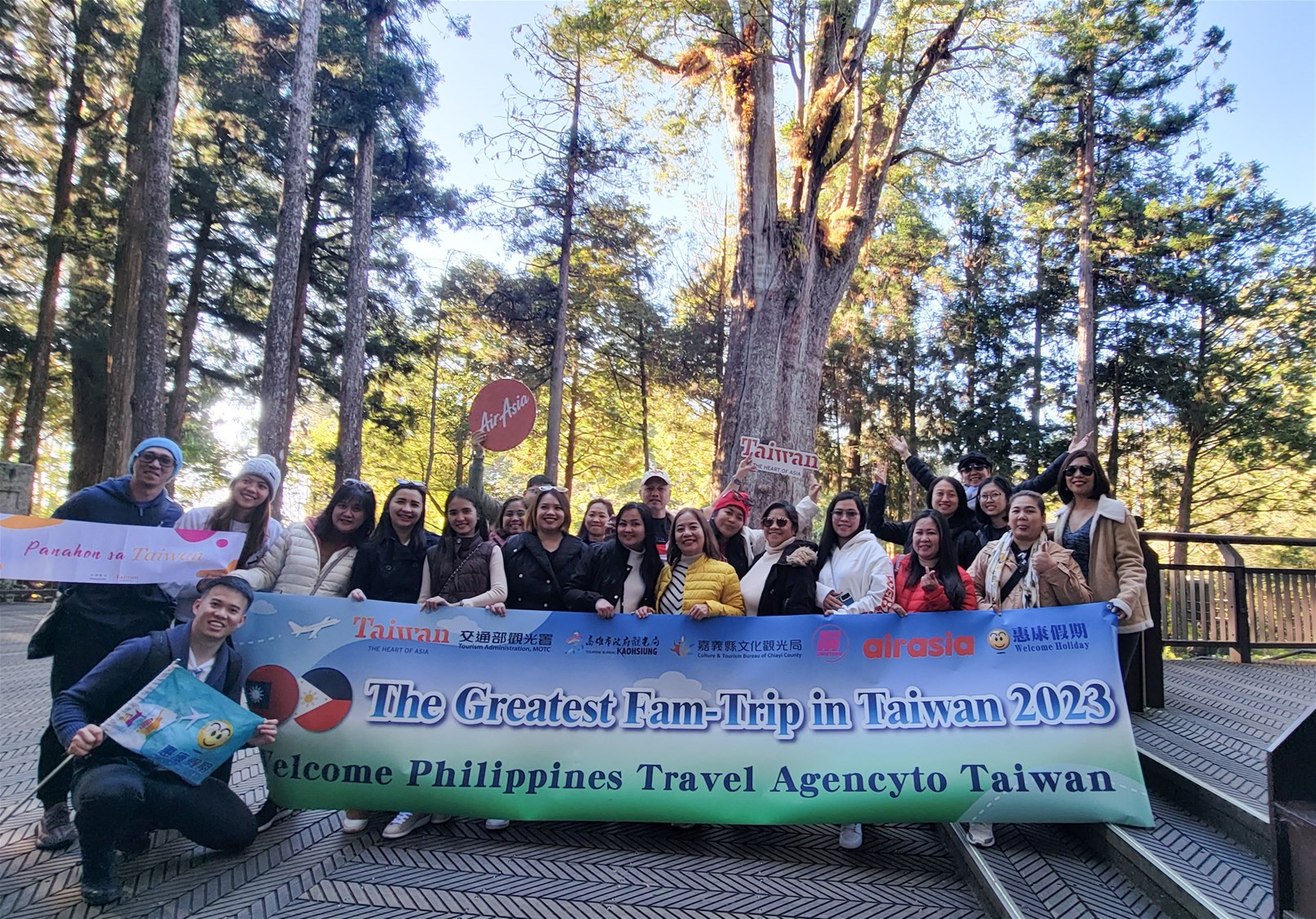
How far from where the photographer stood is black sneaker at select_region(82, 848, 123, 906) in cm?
298

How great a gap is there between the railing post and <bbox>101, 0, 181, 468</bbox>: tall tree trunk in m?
15.1

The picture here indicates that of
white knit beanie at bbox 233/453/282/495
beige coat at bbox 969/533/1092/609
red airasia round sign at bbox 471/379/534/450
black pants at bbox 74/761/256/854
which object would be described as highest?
red airasia round sign at bbox 471/379/534/450

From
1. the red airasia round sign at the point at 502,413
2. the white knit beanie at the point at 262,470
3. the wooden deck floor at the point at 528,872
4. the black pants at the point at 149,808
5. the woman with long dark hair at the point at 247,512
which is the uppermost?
the red airasia round sign at the point at 502,413

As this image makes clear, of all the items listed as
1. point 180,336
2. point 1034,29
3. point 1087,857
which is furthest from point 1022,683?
point 180,336

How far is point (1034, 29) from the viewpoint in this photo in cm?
1138

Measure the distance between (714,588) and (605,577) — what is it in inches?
29.0

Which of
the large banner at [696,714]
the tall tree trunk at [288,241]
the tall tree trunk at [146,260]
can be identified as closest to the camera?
the large banner at [696,714]

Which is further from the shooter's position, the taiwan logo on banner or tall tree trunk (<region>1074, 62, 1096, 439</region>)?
tall tree trunk (<region>1074, 62, 1096, 439</region>)

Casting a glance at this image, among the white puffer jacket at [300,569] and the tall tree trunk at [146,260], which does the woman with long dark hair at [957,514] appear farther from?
the tall tree trunk at [146,260]

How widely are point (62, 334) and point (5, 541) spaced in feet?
56.0

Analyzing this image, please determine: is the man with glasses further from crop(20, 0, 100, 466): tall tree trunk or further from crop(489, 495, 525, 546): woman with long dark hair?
crop(20, 0, 100, 466): tall tree trunk

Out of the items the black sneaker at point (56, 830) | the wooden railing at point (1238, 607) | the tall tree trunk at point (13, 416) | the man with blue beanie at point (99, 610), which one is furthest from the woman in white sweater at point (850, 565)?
the tall tree trunk at point (13, 416)

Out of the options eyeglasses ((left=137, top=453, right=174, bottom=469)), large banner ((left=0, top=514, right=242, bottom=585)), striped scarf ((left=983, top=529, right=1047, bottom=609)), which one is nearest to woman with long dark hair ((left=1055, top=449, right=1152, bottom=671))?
striped scarf ((left=983, top=529, right=1047, bottom=609))

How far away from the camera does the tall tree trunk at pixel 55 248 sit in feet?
50.2
